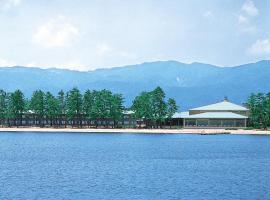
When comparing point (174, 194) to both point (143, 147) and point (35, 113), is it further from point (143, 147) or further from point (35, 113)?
point (35, 113)

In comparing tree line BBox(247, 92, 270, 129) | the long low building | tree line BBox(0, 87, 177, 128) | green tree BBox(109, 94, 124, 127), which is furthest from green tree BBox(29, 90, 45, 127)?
tree line BBox(247, 92, 270, 129)

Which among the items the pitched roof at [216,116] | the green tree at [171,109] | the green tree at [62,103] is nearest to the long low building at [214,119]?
the pitched roof at [216,116]

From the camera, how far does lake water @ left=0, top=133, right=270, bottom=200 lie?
52688 millimetres

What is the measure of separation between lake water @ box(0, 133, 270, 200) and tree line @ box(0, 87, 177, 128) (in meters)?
64.4

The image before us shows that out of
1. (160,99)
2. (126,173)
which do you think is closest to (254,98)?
(160,99)

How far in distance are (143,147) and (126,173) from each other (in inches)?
1682

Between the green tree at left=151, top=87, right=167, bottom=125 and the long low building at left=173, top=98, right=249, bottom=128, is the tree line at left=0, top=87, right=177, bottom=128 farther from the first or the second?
the long low building at left=173, top=98, right=249, bottom=128

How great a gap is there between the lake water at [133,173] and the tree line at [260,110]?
60.3 m

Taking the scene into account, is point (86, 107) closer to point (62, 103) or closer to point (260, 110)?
point (62, 103)

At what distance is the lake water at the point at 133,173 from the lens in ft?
173

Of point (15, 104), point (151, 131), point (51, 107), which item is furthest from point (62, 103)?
point (151, 131)

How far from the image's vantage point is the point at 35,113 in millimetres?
189250

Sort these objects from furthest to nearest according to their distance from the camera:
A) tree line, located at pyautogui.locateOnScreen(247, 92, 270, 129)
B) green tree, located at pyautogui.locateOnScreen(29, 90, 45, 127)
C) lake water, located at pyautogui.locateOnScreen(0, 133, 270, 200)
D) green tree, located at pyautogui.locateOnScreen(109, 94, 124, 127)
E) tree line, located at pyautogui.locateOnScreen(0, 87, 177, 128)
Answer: green tree, located at pyautogui.locateOnScreen(29, 90, 45, 127)
green tree, located at pyautogui.locateOnScreen(109, 94, 124, 127)
tree line, located at pyautogui.locateOnScreen(0, 87, 177, 128)
tree line, located at pyautogui.locateOnScreen(247, 92, 270, 129)
lake water, located at pyautogui.locateOnScreen(0, 133, 270, 200)

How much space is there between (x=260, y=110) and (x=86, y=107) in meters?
54.2
